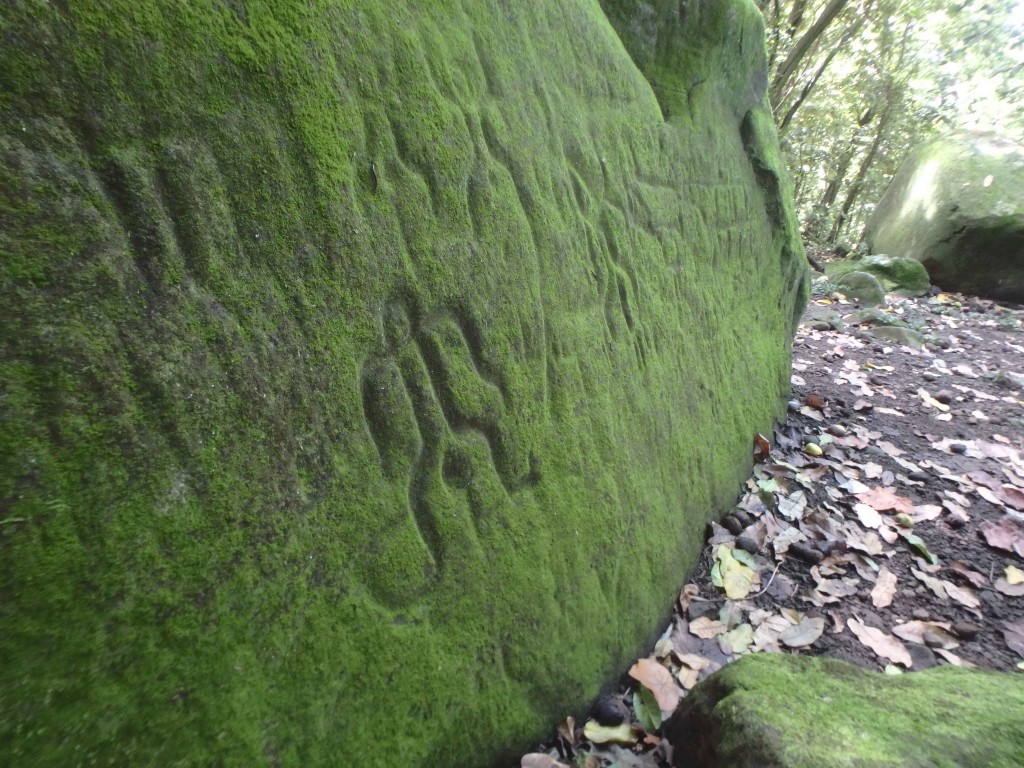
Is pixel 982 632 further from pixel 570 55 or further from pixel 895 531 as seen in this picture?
pixel 570 55

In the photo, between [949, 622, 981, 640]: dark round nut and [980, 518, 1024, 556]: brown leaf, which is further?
[980, 518, 1024, 556]: brown leaf

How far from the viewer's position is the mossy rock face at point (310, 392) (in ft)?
2.46

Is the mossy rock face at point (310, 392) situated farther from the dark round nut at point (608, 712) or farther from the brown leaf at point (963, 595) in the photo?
the brown leaf at point (963, 595)

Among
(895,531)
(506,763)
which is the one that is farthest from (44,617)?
(895,531)

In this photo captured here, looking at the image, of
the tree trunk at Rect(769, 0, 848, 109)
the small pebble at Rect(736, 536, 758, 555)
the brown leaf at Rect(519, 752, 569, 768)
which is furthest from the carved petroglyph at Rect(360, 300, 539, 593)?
the tree trunk at Rect(769, 0, 848, 109)

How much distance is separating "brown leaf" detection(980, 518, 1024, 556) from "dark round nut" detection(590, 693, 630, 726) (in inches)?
80.9

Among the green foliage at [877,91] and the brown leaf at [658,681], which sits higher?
the green foliage at [877,91]

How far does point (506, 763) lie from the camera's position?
4.28 ft

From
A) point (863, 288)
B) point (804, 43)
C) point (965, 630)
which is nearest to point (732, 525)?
point (965, 630)

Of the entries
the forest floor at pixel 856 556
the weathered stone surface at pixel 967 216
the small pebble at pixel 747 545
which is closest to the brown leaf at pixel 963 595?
the forest floor at pixel 856 556

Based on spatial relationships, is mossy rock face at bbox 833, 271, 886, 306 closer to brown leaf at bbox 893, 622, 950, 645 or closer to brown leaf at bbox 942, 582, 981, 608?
brown leaf at bbox 942, 582, 981, 608

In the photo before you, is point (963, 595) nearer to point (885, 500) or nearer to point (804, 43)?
point (885, 500)

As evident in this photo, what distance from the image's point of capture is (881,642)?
2.02 m

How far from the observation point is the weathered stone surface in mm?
7457
